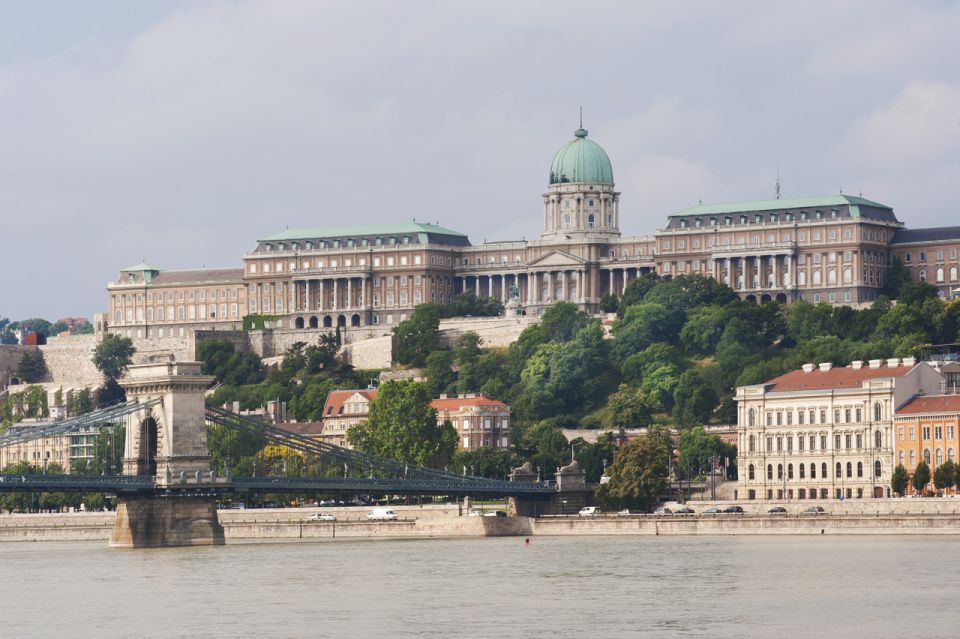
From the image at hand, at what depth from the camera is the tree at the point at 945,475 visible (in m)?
103

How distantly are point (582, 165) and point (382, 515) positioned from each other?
8482cm

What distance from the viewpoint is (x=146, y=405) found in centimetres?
9288

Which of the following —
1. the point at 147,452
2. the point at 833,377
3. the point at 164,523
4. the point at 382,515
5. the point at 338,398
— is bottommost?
the point at 164,523

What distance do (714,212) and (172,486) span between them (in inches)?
3490

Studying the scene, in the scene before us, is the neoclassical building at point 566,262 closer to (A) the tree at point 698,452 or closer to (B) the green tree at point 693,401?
(B) the green tree at point 693,401

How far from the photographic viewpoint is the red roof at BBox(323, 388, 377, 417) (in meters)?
150

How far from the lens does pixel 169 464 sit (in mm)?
91750

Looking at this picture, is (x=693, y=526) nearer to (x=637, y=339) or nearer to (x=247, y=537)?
(x=247, y=537)

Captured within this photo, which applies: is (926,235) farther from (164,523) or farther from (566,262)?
(164,523)

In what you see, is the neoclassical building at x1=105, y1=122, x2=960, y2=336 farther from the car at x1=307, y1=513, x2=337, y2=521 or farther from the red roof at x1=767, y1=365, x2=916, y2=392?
the car at x1=307, y1=513, x2=337, y2=521

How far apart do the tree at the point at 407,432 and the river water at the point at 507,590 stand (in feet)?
98.4

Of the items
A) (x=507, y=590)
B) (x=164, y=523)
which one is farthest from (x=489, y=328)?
(x=507, y=590)

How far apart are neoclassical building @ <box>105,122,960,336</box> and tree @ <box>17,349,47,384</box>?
888cm

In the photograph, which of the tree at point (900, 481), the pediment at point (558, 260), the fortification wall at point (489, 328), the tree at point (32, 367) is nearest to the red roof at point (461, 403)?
the fortification wall at point (489, 328)
